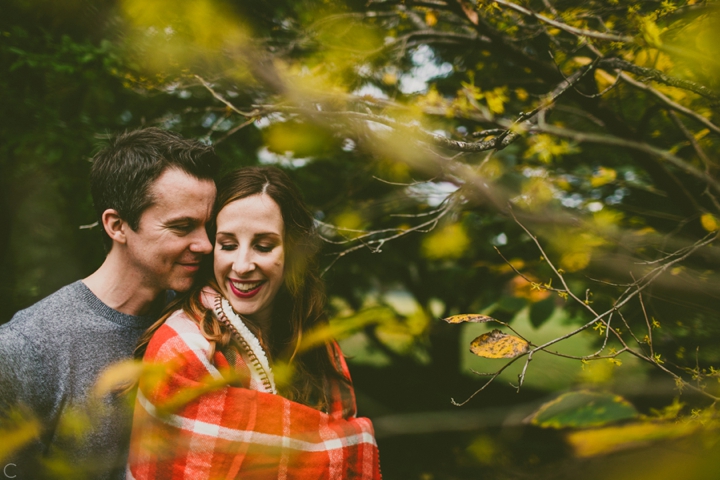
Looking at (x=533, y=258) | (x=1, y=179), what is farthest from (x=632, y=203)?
(x=1, y=179)

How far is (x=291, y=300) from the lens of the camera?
1.38 m

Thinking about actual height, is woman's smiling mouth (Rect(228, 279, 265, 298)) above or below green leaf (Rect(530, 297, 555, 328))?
above

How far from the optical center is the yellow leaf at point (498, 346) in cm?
87

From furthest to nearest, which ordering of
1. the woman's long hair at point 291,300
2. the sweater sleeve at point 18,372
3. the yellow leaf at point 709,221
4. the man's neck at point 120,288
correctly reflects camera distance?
the yellow leaf at point 709,221 < the man's neck at point 120,288 < the woman's long hair at point 291,300 < the sweater sleeve at point 18,372

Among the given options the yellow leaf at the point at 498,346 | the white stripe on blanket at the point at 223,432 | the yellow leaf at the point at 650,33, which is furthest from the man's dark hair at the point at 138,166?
the yellow leaf at the point at 650,33

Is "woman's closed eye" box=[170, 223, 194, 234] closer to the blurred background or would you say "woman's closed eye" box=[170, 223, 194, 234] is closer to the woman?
the woman

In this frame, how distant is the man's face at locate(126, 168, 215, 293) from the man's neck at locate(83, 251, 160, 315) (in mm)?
85

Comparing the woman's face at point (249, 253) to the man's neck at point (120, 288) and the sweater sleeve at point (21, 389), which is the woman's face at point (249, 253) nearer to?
the man's neck at point (120, 288)

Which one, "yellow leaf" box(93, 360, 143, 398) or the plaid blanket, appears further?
"yellow leaf" box(93, 360, 143, 398)

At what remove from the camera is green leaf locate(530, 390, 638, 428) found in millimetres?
1008

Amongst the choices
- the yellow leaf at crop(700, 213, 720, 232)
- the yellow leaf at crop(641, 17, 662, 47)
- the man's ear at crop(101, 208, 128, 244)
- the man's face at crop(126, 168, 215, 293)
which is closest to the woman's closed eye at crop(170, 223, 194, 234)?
the man's face at crop(126, 168, 215, 293)

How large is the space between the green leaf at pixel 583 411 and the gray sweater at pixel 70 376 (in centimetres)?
130

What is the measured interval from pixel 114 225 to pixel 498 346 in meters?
1.26

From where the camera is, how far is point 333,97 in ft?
5.15
